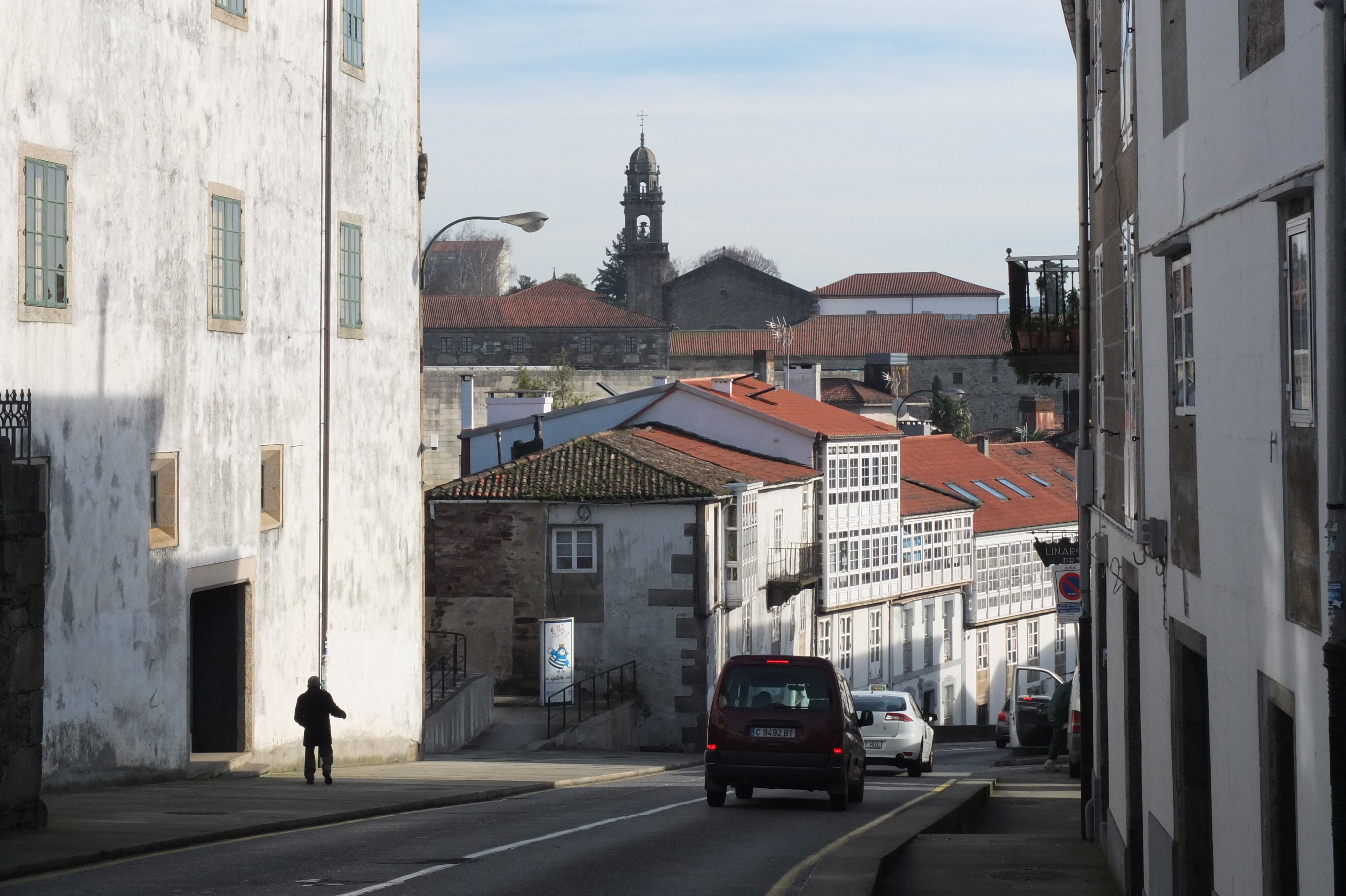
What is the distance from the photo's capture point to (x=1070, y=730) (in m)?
25.9

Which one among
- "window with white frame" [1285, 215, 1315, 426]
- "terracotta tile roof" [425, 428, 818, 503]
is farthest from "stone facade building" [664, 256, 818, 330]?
"window with white frame" [1285, 215, 1315, 426]

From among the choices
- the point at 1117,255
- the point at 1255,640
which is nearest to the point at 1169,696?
the point at 1255,640

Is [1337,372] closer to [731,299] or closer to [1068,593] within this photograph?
[1068,593]

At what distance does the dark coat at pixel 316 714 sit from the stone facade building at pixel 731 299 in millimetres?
118190

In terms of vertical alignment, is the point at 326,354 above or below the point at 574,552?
above

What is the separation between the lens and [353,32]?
24.7 meters

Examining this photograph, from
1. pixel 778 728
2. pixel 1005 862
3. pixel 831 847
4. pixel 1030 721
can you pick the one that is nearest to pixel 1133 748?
pixel 1005 862

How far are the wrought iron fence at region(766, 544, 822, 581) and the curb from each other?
22.0 m

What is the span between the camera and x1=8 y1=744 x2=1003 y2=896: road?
11.7m

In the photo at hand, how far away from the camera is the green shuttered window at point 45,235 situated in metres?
16.8

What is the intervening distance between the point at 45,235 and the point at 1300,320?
44.2 feet

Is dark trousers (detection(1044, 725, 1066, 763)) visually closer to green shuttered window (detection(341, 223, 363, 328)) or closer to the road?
the road

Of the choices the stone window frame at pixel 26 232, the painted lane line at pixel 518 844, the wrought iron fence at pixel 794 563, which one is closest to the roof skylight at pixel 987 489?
the wrought iron fence at pixel 794 563

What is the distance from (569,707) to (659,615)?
11.8 ft
